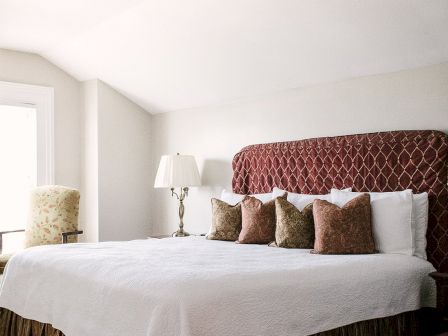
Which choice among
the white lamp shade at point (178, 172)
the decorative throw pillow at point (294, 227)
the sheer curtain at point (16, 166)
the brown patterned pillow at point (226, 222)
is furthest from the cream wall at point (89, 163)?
the decorative throw pillow at point (294, 227)

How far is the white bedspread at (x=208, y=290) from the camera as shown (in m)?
2.42

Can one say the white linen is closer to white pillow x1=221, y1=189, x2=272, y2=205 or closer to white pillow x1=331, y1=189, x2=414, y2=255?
white pillow x1=221, y1=189, x2=272, y2=205

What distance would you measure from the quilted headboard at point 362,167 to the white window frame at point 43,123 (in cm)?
206

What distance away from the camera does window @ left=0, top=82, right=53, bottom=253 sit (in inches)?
218

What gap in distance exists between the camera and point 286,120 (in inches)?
187

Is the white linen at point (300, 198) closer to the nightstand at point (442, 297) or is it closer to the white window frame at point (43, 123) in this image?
the nightstand at point (442, 297)

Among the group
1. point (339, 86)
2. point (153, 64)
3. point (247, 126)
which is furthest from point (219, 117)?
point (339, 86)

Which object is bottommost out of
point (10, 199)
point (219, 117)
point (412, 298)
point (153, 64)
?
point (412, 298)

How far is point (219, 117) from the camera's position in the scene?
214 inches

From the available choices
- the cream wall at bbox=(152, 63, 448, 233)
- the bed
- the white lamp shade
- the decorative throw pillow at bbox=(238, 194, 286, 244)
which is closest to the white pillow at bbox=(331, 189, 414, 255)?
the bed

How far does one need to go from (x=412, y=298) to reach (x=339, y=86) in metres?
1.82

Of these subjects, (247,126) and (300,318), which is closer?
(300,318)

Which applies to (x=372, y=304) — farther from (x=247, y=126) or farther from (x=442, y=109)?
(x=247, y=126)

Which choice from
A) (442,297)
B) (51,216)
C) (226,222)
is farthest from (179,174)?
(442,297)
